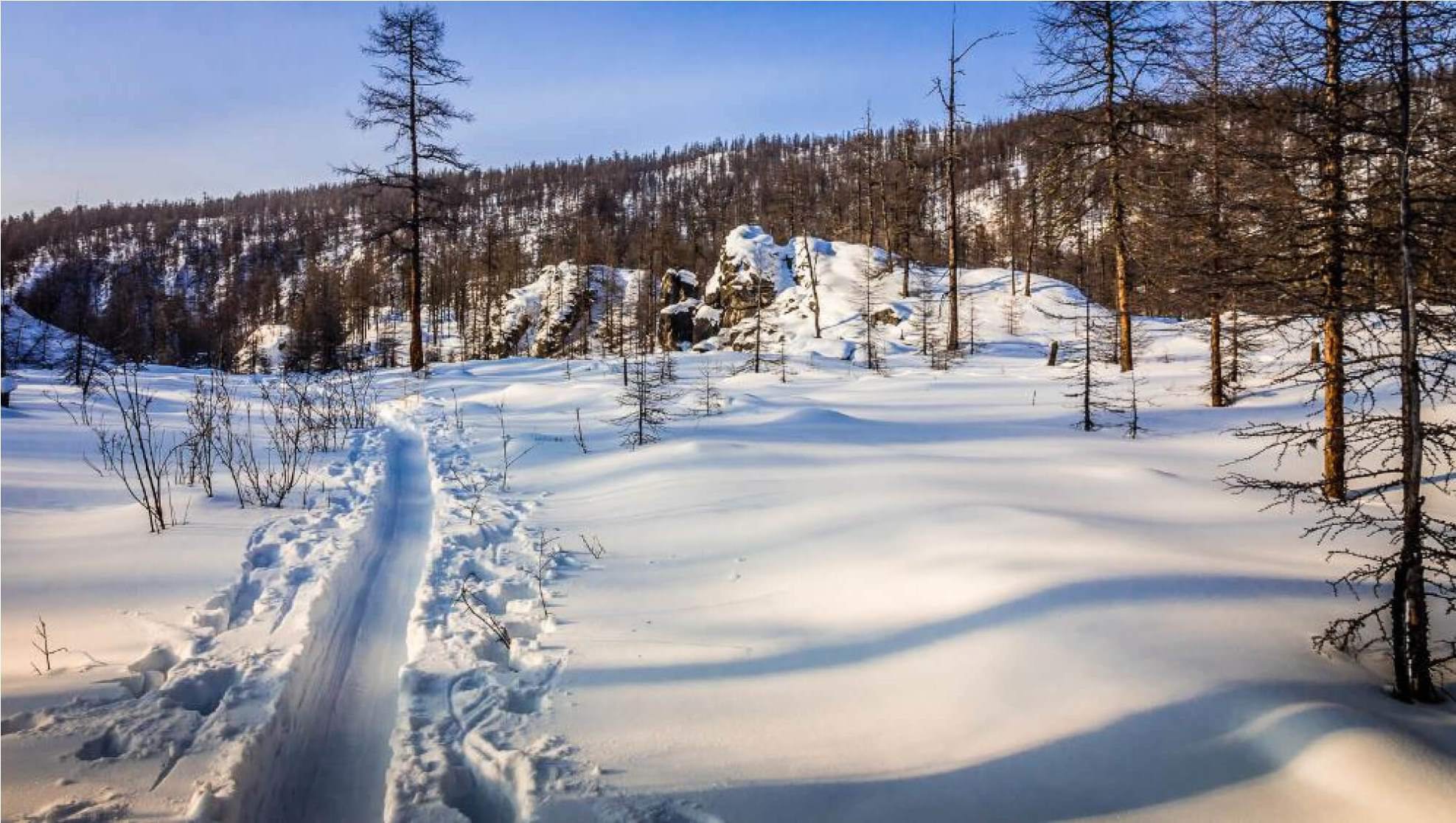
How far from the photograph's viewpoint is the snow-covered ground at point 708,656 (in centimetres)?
269

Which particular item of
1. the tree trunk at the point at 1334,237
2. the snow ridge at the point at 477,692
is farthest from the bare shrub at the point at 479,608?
the tree trunk at the point at 1334,237

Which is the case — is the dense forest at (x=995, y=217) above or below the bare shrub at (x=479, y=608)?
above

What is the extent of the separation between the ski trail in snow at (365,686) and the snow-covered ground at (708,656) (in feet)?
0.06

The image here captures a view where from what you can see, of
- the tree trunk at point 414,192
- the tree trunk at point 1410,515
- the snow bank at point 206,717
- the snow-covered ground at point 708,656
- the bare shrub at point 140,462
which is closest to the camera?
the snow bank at point 206,717

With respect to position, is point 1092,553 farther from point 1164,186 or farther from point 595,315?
point 595,315

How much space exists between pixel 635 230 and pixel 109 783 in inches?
4018

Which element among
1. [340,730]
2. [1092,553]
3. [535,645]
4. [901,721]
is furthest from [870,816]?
[1092,553]

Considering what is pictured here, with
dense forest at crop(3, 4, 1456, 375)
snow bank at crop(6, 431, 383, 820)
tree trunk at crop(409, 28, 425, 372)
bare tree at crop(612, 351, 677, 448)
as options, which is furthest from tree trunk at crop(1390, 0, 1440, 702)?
tree trunk at crop(409, 28, 425, 372)

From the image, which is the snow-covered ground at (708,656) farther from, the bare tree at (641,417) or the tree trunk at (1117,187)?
the tree trunk at (1117,187)

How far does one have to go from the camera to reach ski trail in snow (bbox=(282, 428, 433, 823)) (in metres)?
2.84

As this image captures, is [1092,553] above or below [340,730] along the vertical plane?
above

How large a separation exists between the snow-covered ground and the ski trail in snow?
2 cm

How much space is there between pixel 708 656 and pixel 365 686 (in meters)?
1.92

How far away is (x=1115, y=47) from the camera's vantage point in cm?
1563
